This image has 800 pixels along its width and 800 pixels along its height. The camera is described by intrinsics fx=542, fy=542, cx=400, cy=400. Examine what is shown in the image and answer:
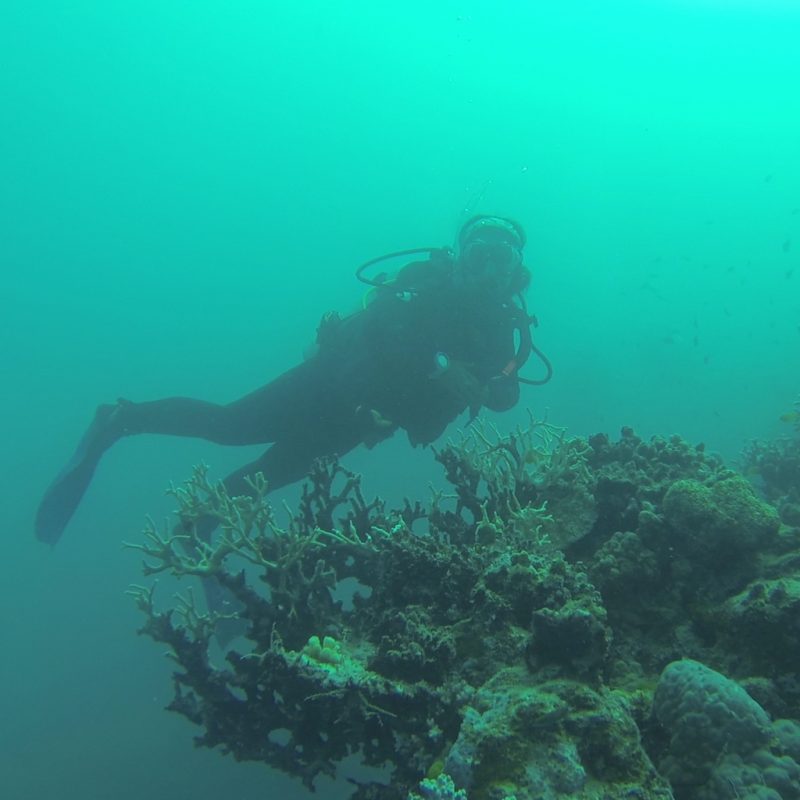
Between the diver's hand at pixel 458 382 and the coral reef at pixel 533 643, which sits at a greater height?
the diver's hand at pixel 458 382

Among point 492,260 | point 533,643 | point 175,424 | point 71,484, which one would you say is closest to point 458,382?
point 492,260

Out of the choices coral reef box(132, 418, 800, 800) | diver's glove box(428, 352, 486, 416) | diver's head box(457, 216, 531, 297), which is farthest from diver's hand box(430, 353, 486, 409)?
coral reef box(132, 418, 800, 800)

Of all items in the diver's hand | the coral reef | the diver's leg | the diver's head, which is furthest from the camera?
the diver's leg

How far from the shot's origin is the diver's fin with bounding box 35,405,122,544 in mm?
9805

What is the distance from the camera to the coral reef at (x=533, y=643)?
93.3 inches

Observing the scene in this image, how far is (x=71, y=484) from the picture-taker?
983 centimetres

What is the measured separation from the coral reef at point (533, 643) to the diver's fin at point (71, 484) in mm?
5718

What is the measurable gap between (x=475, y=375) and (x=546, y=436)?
3.05 m

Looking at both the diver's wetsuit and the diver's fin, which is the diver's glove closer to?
the diver's wetsuit

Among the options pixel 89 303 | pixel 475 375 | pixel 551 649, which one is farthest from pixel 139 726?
pixel 89 303

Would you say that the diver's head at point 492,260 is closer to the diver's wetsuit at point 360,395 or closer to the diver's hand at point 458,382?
the diver's wetsuit at point 360,395

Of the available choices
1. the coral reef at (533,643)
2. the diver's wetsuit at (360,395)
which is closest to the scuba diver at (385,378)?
the diver's wetsuit at (360,395)

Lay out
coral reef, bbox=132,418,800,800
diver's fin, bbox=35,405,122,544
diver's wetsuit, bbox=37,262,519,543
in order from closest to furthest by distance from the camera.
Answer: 1. coral reef, bbox=132,418,800,800
2. diver's wetsuit, bbox=37,262,519,543
3. diver's fin, bbox=35,405,122,544

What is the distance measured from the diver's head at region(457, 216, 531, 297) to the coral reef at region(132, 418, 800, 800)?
4210 mm
